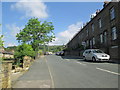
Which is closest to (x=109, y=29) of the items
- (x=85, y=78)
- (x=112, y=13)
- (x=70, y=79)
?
(x=112, y=13)

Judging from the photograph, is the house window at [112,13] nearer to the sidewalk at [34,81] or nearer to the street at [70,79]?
the street at [70,79]

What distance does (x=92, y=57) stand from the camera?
19344 mm

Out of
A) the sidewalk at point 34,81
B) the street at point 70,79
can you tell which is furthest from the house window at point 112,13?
the sidewalk at point 34,81

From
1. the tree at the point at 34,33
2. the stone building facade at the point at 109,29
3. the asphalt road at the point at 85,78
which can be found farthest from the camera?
the tree at the point at 34,33

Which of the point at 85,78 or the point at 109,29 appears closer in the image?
the point at 85,78

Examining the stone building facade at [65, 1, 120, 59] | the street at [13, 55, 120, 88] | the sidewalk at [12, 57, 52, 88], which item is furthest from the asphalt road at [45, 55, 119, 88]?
the stone building facade at [65, 1, 120, 59]

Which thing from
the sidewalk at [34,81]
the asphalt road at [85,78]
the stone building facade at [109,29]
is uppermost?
the stone building facade at [109,29]

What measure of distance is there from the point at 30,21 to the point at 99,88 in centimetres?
3527

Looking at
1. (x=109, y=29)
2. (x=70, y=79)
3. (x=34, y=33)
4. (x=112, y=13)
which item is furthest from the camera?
(x=34, y=33)

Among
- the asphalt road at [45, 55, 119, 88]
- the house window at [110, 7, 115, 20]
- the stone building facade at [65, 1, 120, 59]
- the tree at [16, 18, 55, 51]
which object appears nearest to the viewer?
the asphalt road at [45, 55, 119, 88]

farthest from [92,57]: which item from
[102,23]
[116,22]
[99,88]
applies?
[99,88]

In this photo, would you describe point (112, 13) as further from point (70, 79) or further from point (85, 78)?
point (70, 79)

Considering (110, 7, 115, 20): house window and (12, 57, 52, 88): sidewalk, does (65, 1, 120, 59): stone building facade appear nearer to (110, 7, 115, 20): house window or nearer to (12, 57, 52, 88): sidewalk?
(110, 7, 115, 20): house window

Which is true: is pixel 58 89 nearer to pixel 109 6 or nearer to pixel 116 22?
pixel 116 22
